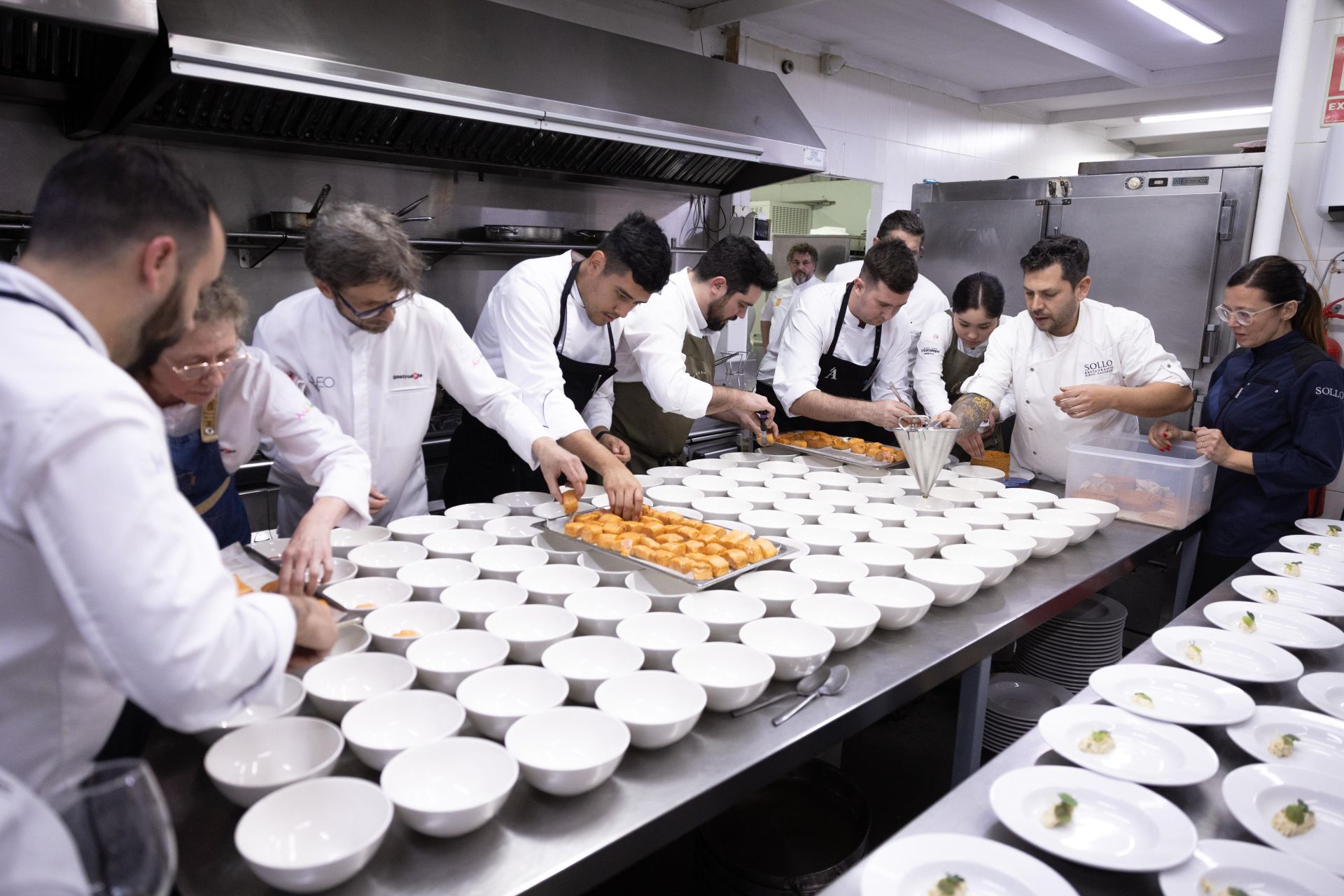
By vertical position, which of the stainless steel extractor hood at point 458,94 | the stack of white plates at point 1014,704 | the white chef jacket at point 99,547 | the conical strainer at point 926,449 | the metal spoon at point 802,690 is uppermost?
the stainless steel extractor hood at point 458,94

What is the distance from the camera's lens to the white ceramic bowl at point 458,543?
1974mm

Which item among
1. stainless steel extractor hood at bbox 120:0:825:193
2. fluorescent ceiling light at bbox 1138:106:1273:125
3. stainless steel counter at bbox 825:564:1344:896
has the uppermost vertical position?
fluorescent ceiling light at bbox 1138:106:1273:125

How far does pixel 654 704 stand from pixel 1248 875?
816mm

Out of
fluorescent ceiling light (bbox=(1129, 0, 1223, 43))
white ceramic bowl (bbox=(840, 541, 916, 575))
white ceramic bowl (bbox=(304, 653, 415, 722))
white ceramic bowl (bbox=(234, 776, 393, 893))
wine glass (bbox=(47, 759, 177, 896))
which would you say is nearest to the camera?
wine glass (bbox=(47, 759, 177, 896))

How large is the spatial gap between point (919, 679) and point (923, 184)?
17.1 ft

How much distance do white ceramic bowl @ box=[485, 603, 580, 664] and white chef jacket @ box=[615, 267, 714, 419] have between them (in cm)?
131

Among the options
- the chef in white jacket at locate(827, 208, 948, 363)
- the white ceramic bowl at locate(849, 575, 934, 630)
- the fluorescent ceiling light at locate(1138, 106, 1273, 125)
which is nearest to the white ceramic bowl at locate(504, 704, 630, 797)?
the white ceramic bowl at locate(849, 575, 934, 630)

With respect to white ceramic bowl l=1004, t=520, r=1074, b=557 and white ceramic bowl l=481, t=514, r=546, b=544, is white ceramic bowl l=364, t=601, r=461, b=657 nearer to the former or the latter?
white ceramic bowl l=481, t=514, r=546, b=544

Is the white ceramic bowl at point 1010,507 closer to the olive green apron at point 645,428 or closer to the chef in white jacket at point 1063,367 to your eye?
the chef in white jacket at point 1063,367

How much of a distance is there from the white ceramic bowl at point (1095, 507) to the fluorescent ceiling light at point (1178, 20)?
422 cm

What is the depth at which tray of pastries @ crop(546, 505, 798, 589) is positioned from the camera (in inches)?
70.9

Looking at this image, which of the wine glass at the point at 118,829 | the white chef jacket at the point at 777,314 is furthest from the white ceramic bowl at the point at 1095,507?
the wine glass at the point at 118,829

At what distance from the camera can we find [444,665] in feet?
4.67

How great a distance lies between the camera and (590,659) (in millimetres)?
1457
